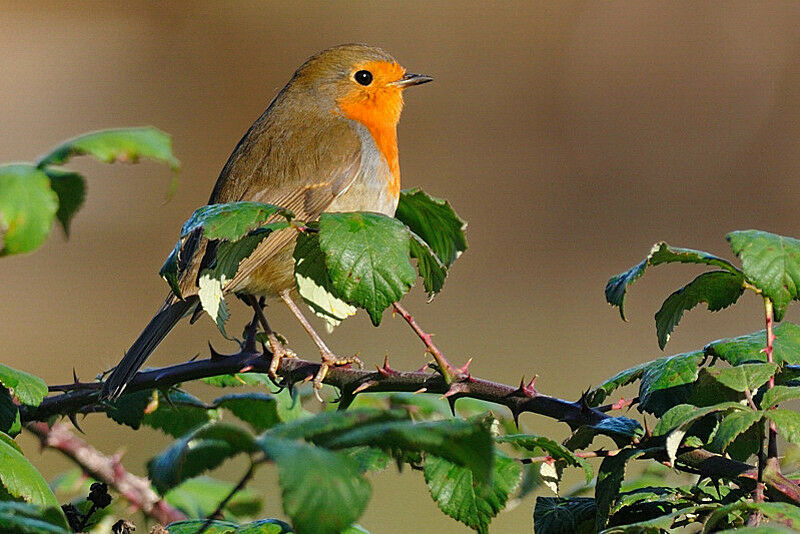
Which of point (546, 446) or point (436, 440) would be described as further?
point (546, 446)

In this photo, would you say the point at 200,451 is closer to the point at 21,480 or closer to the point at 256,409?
the point at 21,480

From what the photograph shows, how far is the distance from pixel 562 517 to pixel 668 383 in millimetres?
207

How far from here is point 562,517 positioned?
49.5 inches

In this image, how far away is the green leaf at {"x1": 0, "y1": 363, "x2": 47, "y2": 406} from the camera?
1.41 m

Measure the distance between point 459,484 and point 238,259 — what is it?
467 mm

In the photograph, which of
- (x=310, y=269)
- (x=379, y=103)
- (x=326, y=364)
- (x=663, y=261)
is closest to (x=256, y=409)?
(x=326, y=364)

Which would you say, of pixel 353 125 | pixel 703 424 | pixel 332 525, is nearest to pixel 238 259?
pixel 703 424

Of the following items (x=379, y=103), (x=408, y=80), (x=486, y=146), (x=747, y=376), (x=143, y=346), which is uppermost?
(x=486, y=146)

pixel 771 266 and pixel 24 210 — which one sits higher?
pixel 771 266

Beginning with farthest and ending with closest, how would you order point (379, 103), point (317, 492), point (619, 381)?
point (379, 103) < point (619, 381) < point (317, 492)

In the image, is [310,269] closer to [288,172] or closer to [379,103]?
[288,172]

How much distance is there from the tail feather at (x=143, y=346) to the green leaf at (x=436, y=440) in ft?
3.17

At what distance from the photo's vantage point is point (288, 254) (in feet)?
8.61

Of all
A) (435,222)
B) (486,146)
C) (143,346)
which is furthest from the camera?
(486,146)
